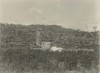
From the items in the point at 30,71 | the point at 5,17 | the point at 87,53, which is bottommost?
the point at 30,71

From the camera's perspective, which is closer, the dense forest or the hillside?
the dense forest

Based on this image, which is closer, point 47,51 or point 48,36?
point 47,51

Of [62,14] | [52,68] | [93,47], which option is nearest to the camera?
[62,14]

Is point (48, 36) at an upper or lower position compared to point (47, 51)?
upper

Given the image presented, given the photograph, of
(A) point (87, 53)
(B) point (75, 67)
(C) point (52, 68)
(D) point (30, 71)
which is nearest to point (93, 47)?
(A) point (87, 53)

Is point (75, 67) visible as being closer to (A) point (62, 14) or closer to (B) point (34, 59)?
(B) point (34, 59)

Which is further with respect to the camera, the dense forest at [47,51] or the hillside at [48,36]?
the hillside at [48,36]

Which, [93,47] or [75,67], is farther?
Result: [93,47]

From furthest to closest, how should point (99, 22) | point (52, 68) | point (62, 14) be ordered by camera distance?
point (52, 68)
point (62, 14)
point (99, 22)
